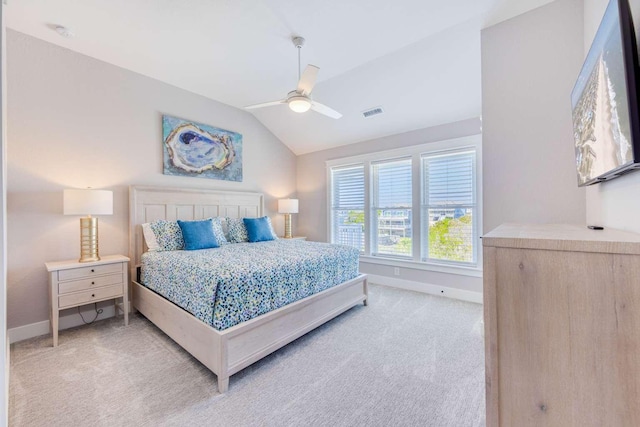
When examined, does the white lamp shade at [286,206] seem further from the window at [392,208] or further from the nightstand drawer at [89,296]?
the nightstand drawer at [89,296]

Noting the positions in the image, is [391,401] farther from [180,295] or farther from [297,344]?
[180,295]

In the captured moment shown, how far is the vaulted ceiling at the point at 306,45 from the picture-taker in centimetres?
226

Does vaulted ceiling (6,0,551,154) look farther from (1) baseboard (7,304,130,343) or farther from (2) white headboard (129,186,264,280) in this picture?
(1) baseboard (7,304,130,343)

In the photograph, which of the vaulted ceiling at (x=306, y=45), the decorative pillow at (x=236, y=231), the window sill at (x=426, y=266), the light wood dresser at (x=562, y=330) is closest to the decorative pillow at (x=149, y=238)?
the decorative pillow at (x=236, y=231)

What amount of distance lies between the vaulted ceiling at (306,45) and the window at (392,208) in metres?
0.72

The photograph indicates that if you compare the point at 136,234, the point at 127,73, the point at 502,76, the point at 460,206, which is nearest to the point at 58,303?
the point at 136,234

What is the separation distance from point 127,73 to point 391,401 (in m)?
4.45

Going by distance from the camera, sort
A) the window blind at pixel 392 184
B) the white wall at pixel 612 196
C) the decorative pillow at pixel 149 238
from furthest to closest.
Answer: the window blind at pixel 392 184, the decorative pillow at pixel 149 238, the white wall at pixel 612 196

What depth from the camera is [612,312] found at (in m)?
0.71

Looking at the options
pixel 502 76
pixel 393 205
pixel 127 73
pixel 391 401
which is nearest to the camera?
pixel 391 401

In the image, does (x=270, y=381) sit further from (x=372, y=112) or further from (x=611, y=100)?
(x=372, y=112)

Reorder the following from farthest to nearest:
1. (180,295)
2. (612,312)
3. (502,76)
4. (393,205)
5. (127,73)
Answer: (393,205) < (127,73) < (180,295) < (502,76) < (612,312)

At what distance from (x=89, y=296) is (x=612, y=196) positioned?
405cm

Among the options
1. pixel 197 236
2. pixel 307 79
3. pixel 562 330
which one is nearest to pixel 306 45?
pixel 307 79
